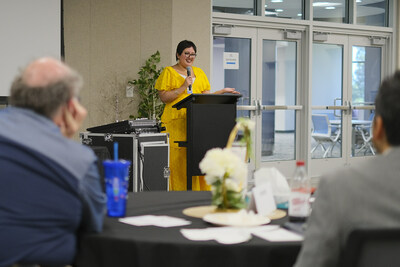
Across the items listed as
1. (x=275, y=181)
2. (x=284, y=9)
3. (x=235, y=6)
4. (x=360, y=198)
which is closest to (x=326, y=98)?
(x=284, y=9)

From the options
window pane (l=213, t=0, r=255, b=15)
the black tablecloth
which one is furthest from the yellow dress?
the black tablecloth

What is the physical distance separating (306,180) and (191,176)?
2626 mm

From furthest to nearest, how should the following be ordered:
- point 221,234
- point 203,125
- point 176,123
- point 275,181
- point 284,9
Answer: point 284,9 < point 176,123 < point 203,125 < point 275,181 < point 221,234

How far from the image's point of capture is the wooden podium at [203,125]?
188 inches

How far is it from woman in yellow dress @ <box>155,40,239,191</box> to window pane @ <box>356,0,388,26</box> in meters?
4.48

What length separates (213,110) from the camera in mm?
4867

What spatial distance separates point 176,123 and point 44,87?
366 cm

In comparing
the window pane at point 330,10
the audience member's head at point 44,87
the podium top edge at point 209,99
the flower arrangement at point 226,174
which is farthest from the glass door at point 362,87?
the audience member's head at point 44,87

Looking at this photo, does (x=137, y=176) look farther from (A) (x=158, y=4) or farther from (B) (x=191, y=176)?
(A) (x=158, y=4)

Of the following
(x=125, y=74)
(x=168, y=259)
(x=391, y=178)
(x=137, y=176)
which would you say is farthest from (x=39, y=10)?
(x=391, y=178)

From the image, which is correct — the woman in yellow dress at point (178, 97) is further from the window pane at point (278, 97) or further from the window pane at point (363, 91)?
the window pane at point (363, 91)

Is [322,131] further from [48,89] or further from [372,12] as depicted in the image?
[48,89]

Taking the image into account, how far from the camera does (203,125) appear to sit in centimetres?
482

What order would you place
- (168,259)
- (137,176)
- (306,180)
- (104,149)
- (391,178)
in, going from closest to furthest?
(391,178) → (168,259) → (306,180) → (104,149) → (137,176)
